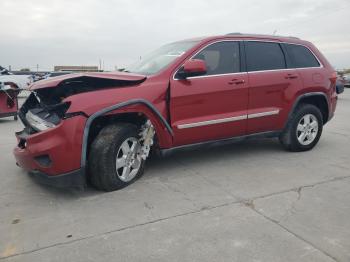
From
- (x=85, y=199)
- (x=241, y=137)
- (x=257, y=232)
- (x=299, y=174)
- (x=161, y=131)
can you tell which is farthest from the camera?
(x=241, y=137)

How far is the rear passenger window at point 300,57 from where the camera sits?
6070mm

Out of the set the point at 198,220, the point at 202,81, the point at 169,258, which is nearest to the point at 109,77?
the point at 202,81

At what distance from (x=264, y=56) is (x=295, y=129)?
126 centimetres

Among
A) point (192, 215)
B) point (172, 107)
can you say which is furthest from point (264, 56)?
point (192, 215)

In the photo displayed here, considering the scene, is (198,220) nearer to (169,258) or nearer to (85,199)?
(169,258)

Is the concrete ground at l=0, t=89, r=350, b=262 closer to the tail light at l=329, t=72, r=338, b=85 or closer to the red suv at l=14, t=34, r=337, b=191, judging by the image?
the red suv at l=14, t=34, r=337, b=191

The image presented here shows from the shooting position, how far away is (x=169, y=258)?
291 cm

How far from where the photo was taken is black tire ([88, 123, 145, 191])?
4.19 meters

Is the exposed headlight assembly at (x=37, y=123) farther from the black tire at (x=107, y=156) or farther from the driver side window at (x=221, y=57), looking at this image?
the driver side window at (x=221, y=57)

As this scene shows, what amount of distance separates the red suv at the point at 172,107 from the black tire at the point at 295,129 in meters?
0.02

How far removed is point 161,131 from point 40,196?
1566 millimetres

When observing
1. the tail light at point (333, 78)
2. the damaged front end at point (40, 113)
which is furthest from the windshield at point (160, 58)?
the tail light at point (333, 78)

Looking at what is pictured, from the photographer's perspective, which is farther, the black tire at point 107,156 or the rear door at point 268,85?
the rear door at point 268,85

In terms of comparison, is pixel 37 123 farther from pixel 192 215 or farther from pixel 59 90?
pixel 192 215
